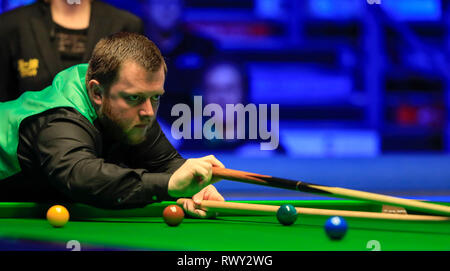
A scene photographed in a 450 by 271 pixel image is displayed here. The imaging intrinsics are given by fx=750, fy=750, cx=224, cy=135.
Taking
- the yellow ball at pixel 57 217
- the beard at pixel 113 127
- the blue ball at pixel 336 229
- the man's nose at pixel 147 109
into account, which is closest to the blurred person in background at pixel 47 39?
the beard at pixel 113 127

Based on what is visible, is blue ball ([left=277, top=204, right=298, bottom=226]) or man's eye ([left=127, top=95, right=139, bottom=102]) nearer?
blue ball ([left=277, top=204, right=298, bottom=226])

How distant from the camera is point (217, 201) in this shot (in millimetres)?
2887

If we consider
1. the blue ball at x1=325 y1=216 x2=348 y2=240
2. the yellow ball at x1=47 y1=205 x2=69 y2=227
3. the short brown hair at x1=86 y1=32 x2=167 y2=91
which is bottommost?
the blue ball at x1=325 y1=216 x2=348 y2=240

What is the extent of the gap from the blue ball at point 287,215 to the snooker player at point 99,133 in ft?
0.91

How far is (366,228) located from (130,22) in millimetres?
2354

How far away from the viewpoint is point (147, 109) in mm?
2760

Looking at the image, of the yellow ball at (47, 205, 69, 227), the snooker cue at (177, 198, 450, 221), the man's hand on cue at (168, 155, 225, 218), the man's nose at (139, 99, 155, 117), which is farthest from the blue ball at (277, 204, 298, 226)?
the yellow ball at (47, 205, 69, 227)

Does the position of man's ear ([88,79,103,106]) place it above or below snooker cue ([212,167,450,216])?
above

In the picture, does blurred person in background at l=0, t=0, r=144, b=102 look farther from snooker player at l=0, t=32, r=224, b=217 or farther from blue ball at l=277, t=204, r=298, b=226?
blue ball at l=277, t=204, r=298, b=226

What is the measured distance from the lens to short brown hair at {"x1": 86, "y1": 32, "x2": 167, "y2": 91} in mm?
2719

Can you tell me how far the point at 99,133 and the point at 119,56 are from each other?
1.12ft

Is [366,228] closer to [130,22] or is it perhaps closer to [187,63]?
[130,22]

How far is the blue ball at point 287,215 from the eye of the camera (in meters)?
2.63

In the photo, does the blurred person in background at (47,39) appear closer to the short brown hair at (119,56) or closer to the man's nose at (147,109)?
the short brown hair at (119,56)
